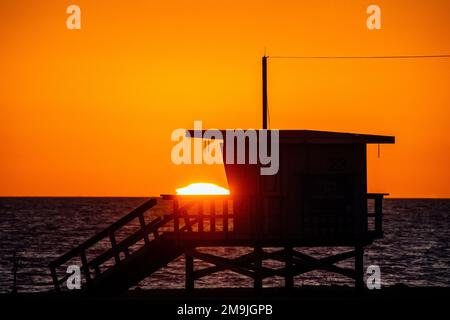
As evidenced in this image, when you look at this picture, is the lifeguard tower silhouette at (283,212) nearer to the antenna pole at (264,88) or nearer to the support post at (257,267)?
the support post at (257,267)

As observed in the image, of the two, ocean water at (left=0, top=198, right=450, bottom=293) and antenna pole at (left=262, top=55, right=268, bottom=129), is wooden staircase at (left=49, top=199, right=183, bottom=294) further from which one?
ocean water at (left=0, top=198, right=450, bottom=293)

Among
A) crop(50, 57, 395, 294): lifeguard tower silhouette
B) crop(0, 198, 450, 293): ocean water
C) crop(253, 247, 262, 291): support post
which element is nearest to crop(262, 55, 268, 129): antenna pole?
crop(50, 57, 395, 294): lifeguard tower silhouette

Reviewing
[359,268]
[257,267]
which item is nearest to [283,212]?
[257,267]

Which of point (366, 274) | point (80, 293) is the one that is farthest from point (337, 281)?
point (80, 293)

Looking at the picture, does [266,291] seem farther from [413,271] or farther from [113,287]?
[413,271]

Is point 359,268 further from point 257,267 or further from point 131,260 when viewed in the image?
point 131,260

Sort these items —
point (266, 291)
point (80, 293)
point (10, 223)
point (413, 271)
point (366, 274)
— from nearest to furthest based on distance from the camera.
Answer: point (80, 293)
point (266, 291)
point (366, 274)
point (413, 271)
point (10, 223)

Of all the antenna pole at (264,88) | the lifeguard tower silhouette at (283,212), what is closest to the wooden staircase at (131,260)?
the lifeguard tower silhouette at (283,212)

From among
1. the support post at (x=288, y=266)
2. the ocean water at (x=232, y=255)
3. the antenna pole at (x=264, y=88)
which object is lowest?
the ocean water at (x=232, y=255)

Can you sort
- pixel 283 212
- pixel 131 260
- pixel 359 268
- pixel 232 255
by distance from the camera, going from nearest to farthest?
1. pixel 131 260
2. pixel 283 212
3. pixel 359 268
4. pixel 232 255

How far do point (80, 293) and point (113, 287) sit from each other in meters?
0.88

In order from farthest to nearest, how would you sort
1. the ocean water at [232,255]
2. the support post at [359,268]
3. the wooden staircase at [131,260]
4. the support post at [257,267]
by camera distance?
the ocean water at [232,255] < the support post at [359,268] < the support post at [257,267] < the wooden staircase at [131,260]

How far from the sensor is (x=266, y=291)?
28.8 metres
